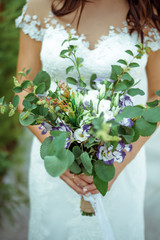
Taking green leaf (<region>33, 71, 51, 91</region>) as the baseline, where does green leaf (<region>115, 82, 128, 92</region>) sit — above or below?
below

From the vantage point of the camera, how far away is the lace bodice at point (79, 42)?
150cm

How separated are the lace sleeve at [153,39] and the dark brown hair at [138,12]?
0.03 metres

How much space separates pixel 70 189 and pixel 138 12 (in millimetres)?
1057

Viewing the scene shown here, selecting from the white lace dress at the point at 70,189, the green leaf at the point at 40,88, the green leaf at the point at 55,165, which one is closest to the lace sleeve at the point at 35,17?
the white lace dress at the point at 70,189

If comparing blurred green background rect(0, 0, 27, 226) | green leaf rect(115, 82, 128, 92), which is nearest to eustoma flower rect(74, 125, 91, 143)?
green leaf rect(115, 82, 128, 92)

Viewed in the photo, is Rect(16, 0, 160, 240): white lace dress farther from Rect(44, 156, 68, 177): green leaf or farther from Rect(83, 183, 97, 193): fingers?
Rect(44, 156, 68, 177): green leaf

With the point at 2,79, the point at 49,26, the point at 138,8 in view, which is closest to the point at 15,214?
the point at 2,79

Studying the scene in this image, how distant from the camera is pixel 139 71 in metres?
1.55

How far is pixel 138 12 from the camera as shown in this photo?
1.50 metres

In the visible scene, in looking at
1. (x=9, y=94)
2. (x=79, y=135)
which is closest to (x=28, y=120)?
(x=79, y=135)

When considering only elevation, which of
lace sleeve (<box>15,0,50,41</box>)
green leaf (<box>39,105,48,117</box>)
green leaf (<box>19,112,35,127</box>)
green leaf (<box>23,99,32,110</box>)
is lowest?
green leaf (<box>39,105,48,117</box>)

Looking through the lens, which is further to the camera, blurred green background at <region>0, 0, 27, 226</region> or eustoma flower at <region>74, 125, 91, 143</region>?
blurred green background at <region>0, 0, 27, 226</region>

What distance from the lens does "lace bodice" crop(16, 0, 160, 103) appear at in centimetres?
150

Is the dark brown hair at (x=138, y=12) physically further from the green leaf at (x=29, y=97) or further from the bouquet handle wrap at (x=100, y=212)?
the bouquet handle wrap at (x=100, y=212)
